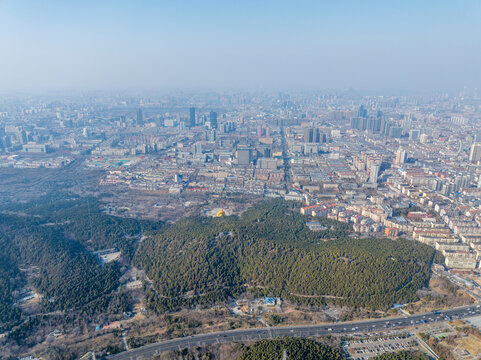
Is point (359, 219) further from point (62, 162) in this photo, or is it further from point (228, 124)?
point (228, 124)

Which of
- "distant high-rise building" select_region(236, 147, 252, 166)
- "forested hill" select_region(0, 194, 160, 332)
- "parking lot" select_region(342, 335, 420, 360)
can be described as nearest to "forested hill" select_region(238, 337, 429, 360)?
"parking lot" select_region(342, 335, 420, 360)

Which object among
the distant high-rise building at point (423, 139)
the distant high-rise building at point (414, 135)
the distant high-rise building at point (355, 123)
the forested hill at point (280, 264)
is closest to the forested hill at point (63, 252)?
the forested hill at point (280, 264)

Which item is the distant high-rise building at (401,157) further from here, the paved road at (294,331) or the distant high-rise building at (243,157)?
the paved road at (294,331)

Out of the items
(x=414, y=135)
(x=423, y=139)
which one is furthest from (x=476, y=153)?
(x=414, y=135)

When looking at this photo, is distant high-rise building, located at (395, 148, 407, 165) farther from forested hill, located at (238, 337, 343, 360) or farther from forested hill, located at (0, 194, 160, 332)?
A: forested hill, located at (238, 337, 343, 360)

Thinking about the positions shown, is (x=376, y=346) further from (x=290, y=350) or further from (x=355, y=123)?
(x=355, y=123)

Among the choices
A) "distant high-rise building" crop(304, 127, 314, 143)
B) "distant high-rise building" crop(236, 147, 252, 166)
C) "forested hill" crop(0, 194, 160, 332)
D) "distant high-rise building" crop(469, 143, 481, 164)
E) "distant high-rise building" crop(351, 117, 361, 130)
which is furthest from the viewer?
"distant high-rise building" crop(351, 117, 361, 130)
